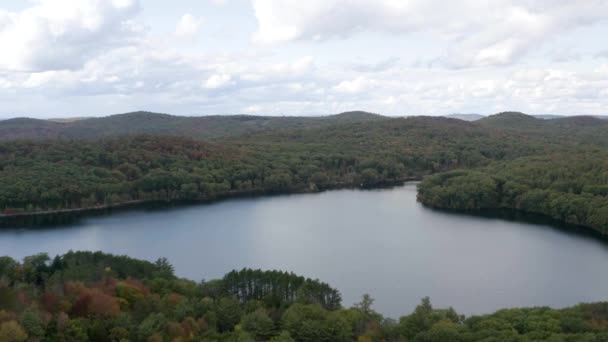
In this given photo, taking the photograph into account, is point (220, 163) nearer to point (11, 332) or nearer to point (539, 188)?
point (539, 188)

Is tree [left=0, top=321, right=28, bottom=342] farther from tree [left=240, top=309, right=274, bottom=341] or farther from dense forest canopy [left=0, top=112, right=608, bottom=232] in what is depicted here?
dense forest canopy [left=0, top=112, right=608, bottom=232]

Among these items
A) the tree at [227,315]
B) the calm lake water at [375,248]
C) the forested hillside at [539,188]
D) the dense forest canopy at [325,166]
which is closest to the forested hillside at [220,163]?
the dense forest canopy at [325,166]

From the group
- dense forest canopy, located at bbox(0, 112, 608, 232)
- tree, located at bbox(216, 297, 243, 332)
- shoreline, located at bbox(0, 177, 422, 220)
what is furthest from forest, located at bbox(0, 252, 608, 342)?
shoreline, located at bbox(0, 177, 422, 220)

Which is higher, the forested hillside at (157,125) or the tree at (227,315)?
the forested hillside at (157,125)

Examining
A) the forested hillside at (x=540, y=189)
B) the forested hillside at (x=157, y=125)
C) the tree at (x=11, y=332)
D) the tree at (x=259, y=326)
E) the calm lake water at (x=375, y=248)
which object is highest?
the forested hillside at (x=157, y=125)

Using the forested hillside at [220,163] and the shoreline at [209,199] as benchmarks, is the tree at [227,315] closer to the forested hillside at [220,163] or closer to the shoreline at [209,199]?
the shoreline at [209,199]

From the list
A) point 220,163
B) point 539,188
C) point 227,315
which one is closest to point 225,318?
point 227,315

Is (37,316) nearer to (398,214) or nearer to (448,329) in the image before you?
(448,329)
